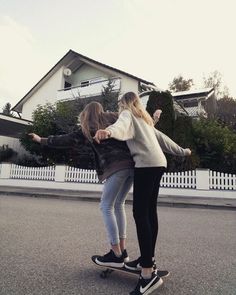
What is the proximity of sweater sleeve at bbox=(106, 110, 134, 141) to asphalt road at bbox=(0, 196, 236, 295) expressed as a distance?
1315 mm

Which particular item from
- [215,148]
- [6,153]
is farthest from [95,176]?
[6,153]

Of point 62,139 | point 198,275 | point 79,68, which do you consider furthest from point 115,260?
point 79,68

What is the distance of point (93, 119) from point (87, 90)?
21.0 metres

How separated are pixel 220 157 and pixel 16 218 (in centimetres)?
1155

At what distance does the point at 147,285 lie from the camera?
218 cm

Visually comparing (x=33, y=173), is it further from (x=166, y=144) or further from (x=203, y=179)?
(x=166, y=144)

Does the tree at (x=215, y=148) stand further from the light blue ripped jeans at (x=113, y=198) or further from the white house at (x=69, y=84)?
the light blue ripped jeans at (x=113, y=198)

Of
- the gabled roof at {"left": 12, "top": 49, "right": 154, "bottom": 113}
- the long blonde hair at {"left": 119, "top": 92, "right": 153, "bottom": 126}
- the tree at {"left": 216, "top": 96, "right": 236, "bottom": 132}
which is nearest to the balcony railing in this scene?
the gabled roof at {"left": 12, "top": 49, "right": 154, "bottom": 113}

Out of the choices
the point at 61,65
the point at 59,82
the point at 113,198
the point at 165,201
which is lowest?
the point at 165,201

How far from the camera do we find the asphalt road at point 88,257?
7.61 feet

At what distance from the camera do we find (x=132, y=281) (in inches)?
98.4

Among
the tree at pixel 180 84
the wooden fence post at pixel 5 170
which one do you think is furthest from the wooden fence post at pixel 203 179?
the tree at pixel 180 84

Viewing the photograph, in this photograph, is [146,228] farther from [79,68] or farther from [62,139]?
[79,68]

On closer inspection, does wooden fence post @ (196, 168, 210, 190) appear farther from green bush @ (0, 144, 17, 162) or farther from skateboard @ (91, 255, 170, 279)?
Answer: green bush @ (0, 144, 17, 162)
